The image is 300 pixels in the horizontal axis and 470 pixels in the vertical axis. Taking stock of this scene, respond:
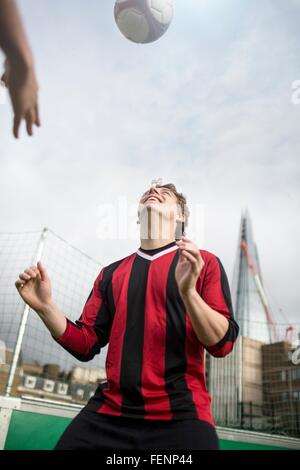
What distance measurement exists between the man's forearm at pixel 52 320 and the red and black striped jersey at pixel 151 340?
0.04 metres

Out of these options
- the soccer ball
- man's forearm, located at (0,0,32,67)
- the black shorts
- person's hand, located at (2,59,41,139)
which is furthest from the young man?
the soccer ball

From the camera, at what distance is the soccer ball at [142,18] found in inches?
150

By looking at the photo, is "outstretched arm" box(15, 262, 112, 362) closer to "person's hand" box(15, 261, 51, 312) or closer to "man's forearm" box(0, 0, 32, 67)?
"person's hand" box(15, 261, 51, 312)

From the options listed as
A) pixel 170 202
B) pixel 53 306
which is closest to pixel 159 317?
pixel 53 306

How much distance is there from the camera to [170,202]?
220cm

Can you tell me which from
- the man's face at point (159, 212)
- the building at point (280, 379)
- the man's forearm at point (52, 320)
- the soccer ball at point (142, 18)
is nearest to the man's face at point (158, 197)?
the man's face at point (159, 212)

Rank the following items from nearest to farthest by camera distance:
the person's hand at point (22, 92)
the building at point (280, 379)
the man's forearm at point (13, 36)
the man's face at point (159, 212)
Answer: the man's forearm at point (13, 36)
the person's hand at point (22, 92)
the man's face at point (159, 212)
the building at point (280, 379)

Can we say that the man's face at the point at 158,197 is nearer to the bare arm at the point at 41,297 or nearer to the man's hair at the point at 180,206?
the man's hair at the point at 180,206

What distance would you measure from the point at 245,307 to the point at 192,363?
84.5 metres

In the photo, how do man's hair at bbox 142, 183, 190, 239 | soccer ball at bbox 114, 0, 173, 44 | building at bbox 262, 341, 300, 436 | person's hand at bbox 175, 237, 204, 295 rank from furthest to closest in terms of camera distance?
building at bbox 262, 341, 300, 436
soccer ball at bbox 114, 0, 173, 44
man's hair at bbox 142, 183, 190, 239
person's hand at bbox 175, 237, 204, 295

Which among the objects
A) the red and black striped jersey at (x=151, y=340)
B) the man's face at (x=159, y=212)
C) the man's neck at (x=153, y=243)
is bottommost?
the red and black striped jersey at (x=151, y=340)

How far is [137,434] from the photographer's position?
1.46 m

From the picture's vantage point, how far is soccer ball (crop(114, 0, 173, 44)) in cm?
380

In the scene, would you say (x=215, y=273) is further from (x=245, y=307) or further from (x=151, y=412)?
(x=245, y=307)
